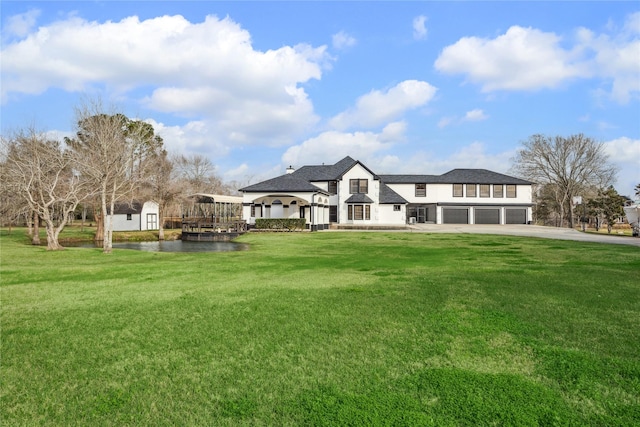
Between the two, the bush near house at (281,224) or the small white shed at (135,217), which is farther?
the small white shed at (135,217)

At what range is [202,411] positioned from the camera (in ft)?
11.3

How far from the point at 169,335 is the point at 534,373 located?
14.5 feet

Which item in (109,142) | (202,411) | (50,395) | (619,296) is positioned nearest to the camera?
(202,411)

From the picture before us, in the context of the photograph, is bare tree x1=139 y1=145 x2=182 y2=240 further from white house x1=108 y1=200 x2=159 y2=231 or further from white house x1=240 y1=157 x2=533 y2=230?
white house x1=108 y1=200 x2=159 y2=231

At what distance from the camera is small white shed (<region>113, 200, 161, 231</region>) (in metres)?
43.7

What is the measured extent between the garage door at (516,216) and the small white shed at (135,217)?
42283 mm

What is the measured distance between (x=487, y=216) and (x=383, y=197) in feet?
50.3

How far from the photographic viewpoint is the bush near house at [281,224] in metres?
36.8

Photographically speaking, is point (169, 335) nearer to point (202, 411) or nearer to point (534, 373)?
point (202, 411)

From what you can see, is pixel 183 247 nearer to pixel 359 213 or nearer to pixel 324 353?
pixel 324 353

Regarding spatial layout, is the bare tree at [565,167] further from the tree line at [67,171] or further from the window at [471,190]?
the tree line at [67,171]

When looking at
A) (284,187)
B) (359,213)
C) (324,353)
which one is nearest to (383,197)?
(359,213)

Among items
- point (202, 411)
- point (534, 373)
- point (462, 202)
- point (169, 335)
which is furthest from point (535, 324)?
point (462, 202)

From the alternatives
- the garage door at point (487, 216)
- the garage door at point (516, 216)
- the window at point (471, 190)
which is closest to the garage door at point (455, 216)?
the garage door at point (487, 216)
